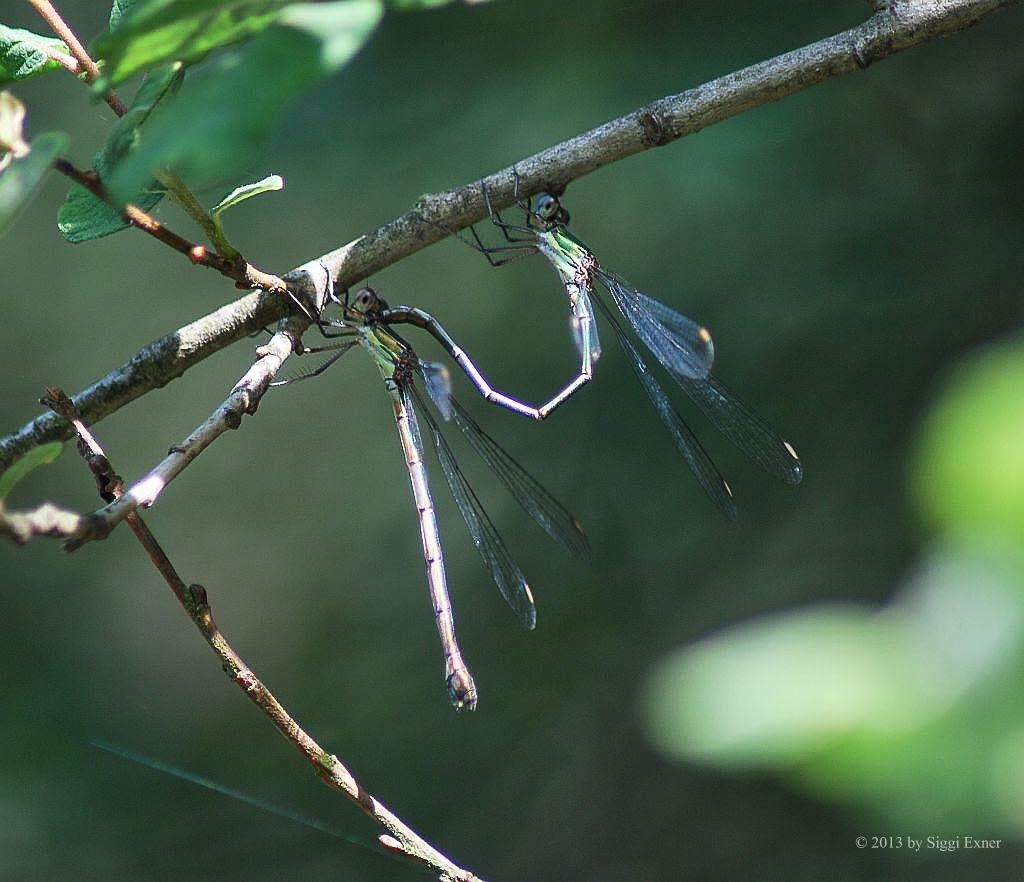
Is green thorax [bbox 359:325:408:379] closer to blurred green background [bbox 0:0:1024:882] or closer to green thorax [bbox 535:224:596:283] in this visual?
green thorax [bbox 535:224:596:283]

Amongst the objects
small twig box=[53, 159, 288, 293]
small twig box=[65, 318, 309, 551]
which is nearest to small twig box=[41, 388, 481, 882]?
small twig box=[65, 318, 309, 551]

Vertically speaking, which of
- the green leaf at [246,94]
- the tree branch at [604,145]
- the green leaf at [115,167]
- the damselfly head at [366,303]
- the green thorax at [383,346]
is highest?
the green leaf at [246,94]

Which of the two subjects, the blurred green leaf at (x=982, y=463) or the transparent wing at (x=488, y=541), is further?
the transparent wing at (x=488, y=541)

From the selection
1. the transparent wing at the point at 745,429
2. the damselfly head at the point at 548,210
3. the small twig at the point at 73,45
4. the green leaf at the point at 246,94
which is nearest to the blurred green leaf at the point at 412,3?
the green leaf at the point at 246,94

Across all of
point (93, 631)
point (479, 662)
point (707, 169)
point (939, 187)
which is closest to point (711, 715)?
point (707, 169)

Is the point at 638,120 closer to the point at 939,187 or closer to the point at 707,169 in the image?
the point at 707,169

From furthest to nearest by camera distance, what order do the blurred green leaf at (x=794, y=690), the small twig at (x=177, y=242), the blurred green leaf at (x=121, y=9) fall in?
the blurred green leaf at (x=121, y=9)
the small twig at (x=177, y=242)
the blurred green leaf at (x=794, y=690)

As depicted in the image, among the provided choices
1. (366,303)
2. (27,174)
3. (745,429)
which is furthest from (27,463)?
(745,429)

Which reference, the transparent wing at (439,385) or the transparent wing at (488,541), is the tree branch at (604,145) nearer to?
the transparent wing at (439,385)

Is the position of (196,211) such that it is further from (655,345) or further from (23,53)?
(655,345)
